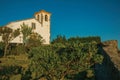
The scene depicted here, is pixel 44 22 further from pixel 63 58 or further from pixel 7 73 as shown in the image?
pixel 63 58

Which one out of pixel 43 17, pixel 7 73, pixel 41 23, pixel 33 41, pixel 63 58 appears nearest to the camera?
pixel 63 58

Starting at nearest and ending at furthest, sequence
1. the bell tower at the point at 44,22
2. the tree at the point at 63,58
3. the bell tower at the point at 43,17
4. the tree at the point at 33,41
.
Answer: the tree at the point at 63,58 < the tree at the point at 33,41 < the bell tower at the point at 44,22 < the bell tower at the point at 43,17

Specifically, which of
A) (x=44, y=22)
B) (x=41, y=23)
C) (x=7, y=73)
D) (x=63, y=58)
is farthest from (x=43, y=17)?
(x=63, y=58)

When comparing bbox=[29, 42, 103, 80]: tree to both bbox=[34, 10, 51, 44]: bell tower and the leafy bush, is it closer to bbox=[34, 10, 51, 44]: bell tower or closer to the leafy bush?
the leafy bush

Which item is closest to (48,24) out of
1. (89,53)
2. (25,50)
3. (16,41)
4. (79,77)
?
(16,41)

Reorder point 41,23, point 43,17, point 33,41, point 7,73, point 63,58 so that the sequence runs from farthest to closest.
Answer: point 43,17
point 41,23
point 33,41
point 7,73
point 63,58

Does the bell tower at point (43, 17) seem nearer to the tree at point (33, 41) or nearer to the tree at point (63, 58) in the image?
the tree at point (33, 41)

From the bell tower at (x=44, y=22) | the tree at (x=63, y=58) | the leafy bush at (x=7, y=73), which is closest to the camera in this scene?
the tree at (x=63, y=58)

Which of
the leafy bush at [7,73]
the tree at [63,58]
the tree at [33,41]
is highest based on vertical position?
the tree at [33,41]

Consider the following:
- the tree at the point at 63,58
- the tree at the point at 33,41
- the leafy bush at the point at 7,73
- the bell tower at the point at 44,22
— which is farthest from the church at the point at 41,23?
the tree at the point at 63,58

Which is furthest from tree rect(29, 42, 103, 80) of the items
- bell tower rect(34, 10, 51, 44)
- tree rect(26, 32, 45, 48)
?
bell tower rect(34, 10, 51, 44)

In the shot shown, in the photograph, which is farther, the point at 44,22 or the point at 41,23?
the point at 44,22

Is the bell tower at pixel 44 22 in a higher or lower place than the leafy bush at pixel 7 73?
higher

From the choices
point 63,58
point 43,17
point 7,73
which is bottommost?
point 7,73
